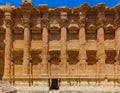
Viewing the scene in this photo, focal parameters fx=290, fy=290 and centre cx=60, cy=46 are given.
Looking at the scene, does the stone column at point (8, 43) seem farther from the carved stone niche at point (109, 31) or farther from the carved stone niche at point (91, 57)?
the carved stone niche at point (109, 31)

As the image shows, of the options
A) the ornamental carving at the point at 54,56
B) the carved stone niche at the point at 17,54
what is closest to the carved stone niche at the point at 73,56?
the ornamental carving at the point at 54,56

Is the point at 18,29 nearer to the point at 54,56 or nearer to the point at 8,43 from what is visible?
the point at 8,43

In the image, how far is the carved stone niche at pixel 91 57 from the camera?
37031 mm

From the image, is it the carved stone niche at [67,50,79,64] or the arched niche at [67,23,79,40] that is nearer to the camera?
the carved stone niche at [67,50,79,64]

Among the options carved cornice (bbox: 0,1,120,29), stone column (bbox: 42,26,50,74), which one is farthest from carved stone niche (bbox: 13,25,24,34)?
stone column (bbox: 42,26,50,74)

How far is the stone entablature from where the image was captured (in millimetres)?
36094

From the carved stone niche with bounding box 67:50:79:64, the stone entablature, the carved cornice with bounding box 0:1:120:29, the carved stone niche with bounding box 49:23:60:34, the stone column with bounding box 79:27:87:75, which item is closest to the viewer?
the stone entablature

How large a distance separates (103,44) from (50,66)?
7314 mm

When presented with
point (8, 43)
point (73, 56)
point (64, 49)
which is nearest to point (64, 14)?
point (64, 49)

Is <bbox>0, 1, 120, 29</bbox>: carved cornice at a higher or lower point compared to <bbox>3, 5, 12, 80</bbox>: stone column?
higher

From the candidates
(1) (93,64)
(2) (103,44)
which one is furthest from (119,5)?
(1) (93,64)

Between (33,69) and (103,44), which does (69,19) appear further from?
(33,69)

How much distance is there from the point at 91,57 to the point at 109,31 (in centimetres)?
423

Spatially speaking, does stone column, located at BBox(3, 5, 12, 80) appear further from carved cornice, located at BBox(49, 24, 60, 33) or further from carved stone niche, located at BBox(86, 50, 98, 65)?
carved stone niche, located at BBox(86, 50, 98, 65)
